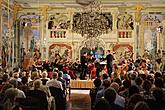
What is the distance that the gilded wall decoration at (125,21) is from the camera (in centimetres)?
2700

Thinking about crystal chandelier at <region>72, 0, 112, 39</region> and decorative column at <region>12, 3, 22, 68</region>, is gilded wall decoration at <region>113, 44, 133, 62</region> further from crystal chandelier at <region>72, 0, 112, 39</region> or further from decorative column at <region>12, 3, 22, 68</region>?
decorative column at <region>12, 3, 22, 68</region>

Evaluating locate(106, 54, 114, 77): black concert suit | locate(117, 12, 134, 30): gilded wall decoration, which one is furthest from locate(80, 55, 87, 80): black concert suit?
locate(117, 12, 134, 30): gilded wall decoration

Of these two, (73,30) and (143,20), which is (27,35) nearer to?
(73,30)

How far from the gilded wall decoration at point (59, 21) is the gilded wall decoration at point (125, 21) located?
3578mm

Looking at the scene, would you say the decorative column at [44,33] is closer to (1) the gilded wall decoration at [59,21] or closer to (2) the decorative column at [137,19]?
(1) the gilded wall decoration at [59,21]

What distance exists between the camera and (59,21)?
89.9 ft

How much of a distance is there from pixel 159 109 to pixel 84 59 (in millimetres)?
14759

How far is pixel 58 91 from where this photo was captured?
404 inches

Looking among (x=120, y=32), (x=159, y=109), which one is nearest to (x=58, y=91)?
(x=159, y=109)

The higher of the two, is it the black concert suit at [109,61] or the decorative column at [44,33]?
the decorative column at [44,33]

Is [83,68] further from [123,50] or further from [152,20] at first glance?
[152,20]

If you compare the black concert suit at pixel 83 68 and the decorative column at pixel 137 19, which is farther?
the decorative column at pixel 137 19

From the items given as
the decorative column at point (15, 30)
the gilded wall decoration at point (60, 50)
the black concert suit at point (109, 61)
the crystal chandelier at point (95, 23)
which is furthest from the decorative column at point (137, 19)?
the decorative column at point (15, 30)

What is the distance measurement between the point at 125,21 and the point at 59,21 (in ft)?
15.3
